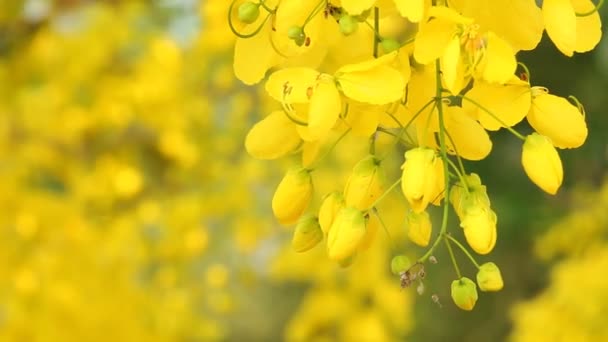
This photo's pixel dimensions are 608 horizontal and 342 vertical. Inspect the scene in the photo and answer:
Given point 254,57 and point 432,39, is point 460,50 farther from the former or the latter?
point 254,57

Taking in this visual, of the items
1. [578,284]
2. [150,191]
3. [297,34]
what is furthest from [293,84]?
[150,191]

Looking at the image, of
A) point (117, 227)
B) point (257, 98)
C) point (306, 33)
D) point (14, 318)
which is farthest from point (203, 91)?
point (306, 33)

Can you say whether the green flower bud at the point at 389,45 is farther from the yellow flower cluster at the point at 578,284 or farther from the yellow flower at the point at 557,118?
the yellow flower cluster at the point at 578,284

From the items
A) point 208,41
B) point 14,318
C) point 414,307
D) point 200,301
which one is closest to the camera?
point 208,41

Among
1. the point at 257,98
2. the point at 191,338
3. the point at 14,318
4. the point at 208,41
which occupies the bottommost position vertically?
the point at 191,338

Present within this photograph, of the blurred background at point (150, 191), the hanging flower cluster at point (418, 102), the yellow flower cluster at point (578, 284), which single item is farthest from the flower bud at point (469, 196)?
→ the blurred background at point (150, 191)

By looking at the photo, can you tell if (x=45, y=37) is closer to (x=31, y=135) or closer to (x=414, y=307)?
(x=31, y=135)
